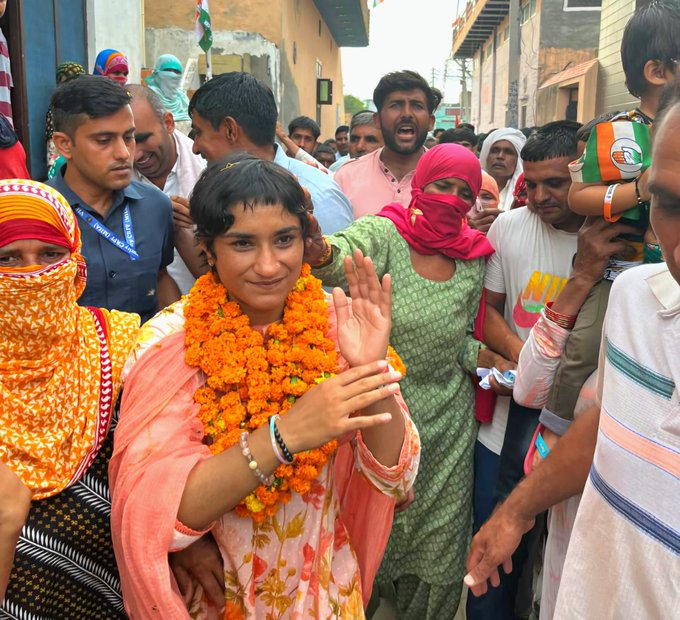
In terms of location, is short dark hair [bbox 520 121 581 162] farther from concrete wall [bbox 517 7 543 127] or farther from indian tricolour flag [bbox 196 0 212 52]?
concrete wall [bbox 517 7 543 127]

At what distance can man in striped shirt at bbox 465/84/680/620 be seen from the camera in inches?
45.1

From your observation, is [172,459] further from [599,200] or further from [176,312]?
[599,200]

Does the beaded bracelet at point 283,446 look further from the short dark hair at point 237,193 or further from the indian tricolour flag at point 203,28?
the indian tricolour flag at point 203,28

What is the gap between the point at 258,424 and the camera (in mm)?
1714

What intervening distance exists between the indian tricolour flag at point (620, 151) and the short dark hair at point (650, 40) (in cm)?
43

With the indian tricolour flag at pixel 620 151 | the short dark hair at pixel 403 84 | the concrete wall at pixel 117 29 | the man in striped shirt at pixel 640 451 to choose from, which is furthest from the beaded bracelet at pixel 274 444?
the concrete wall at pixel 117 29

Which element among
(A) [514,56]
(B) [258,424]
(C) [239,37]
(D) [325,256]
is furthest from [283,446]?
(C) [239,37]

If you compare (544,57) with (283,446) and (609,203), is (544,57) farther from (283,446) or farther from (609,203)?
(283,446)

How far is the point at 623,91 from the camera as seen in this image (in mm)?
13383

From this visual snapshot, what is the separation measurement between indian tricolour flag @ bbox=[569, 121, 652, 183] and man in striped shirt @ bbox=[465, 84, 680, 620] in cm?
74

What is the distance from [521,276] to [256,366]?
1.38m

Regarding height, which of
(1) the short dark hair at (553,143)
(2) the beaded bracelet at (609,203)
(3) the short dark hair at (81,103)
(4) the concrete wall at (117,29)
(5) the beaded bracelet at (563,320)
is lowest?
(5) the beaded bracelet at (563,320)

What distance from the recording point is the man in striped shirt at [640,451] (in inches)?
45.1

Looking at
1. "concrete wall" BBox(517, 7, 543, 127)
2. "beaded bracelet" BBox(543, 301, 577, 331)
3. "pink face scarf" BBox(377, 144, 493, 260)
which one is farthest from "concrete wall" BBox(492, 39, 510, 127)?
"beaded bracelet" BBox(543, 301, 577, 331)
